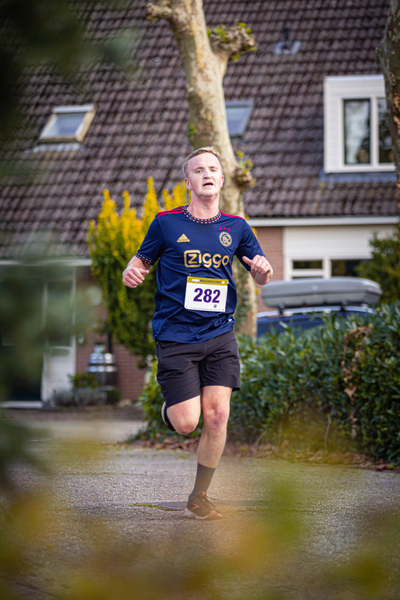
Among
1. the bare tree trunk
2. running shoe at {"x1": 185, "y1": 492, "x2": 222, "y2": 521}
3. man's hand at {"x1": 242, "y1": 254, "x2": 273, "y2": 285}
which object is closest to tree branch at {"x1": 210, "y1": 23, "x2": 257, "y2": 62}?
the bare tree trunk

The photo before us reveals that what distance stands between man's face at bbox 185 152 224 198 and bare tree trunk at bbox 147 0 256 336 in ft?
14.2

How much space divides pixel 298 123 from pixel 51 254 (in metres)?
14.4

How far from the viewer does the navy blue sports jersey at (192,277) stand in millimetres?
3906

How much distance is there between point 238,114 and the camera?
50.2 feet

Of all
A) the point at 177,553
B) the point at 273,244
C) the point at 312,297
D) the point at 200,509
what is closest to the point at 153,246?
the point at 200,509

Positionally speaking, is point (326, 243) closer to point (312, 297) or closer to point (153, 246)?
point (312, 297)

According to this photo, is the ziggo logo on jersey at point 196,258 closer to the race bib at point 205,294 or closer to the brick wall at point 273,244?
the race bib at point 205,294

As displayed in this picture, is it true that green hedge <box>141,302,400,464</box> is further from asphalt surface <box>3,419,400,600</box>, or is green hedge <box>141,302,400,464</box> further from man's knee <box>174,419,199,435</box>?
asphalt surface <box>3,419,400,600</box>

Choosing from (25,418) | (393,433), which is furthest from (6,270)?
(393,433)

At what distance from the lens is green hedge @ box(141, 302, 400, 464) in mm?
6004

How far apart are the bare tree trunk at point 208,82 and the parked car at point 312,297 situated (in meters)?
1.50

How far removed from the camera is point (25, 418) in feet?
3.32

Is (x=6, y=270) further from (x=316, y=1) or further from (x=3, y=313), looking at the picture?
(x=316, y=1)

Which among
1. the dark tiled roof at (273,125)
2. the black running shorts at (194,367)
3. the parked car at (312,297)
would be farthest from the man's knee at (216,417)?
the dark tiled roof at (273,125)
